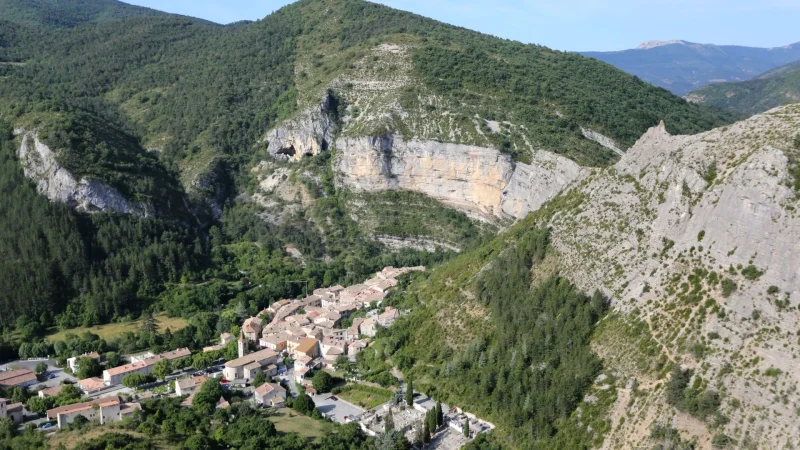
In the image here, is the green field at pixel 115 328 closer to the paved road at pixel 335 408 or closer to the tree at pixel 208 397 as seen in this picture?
the tree at pixel 208 397

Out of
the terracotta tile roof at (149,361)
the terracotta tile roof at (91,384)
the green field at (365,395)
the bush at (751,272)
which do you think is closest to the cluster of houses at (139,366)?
the terracotta tile roof at (149,361)

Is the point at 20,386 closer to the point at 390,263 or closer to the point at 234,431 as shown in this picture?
the point at 234,431

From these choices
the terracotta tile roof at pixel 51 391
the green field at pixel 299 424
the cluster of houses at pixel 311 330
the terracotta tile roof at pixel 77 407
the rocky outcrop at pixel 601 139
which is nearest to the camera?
the green field at pixel 299 424

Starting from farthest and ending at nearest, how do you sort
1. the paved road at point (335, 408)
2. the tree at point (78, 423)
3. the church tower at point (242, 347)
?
1. the church tower at point (242, 347)
2. the paved road at point (335, 408)
3. the tree at point (78, 423)

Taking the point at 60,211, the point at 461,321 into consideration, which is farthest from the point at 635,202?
the point at 60,211

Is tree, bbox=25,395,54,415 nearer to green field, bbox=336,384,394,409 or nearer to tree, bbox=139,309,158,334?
tree, bbox=139,309,158,334

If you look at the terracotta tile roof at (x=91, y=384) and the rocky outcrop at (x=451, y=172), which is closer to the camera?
the terracotta tile roof at (x=91, y=384)

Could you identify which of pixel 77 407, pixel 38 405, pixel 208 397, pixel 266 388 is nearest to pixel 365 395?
pixel 266 388
